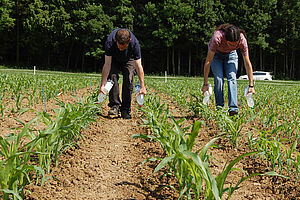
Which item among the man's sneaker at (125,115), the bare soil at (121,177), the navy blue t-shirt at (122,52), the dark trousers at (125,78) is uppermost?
the navy blue t-shirt at (122,52)

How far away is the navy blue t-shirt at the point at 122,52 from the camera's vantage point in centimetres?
453

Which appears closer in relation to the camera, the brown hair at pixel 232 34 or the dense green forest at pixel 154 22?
the brown hair at pixel 232 34

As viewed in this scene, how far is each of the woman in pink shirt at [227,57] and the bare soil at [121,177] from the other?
4.37 feet

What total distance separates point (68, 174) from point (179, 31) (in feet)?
102

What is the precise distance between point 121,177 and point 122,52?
2674 mm

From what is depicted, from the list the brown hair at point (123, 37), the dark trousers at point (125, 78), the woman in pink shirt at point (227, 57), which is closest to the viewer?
the brown hair at point (123, 37)

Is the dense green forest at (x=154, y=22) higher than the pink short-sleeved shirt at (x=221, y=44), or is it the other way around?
the dense green forest at (x=154, y=22)

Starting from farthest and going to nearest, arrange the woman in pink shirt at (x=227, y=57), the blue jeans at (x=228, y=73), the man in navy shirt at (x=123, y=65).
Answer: the blue jeans at (x=228, y=73) < the man in navy shirt at (x=123, y=65) < the woman in pink shirt at (x=227, y=57)

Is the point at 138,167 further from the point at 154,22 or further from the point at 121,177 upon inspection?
the point at 154,22

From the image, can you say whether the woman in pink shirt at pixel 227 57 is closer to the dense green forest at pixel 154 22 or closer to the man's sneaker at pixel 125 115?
the man's sneaker at pixel 125 115

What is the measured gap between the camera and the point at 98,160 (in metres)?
2.90

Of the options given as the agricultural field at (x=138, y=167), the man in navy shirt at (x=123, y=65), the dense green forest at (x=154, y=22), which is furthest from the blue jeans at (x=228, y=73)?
the dense green forest at (x=154, y=22)

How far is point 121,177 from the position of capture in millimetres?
2520

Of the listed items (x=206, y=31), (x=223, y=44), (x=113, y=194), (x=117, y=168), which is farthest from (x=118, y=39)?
(x=206, y=31)
